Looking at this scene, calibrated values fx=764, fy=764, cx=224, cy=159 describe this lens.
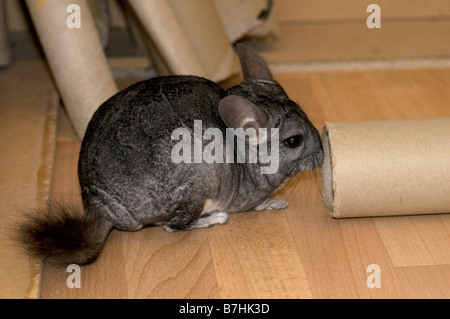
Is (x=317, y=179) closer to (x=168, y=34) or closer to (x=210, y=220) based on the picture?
(x=210, y=220)

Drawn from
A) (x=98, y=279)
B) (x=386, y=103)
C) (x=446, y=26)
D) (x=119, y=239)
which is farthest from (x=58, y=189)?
(x=446, y=26)

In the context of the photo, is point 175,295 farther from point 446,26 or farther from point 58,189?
point 446,26

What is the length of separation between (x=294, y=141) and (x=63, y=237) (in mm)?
787

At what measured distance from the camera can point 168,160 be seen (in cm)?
231

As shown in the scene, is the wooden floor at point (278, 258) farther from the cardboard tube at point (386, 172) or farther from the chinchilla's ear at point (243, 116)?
the chinchilla's ear at point (243, 116)

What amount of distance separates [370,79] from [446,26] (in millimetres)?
795

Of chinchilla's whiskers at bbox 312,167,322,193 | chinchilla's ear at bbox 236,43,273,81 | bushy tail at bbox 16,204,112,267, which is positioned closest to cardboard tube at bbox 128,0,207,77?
chinchilla's ear at bbox 236,43,273,81

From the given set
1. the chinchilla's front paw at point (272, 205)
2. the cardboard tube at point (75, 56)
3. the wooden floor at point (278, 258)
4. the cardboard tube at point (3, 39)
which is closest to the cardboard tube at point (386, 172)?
the wooden floor at point (278, 258)

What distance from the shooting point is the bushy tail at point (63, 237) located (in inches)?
87.0

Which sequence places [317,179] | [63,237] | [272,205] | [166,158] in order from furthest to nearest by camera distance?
[317,179], [272,205], [166,158], [63,237]

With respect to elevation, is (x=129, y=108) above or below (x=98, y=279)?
above

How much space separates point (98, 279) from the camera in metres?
2.30

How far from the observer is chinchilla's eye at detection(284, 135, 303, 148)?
245 centimetres

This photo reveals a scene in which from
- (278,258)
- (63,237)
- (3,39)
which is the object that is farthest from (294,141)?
(3,39)
